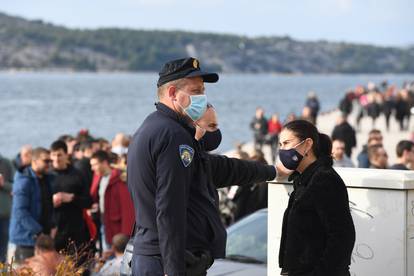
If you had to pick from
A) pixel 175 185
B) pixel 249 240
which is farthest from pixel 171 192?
pixel 249 240

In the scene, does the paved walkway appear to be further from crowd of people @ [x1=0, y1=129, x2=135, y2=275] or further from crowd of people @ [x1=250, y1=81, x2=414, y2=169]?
crowd of people @ [x1=0, y1=129, x2=135, y2=275]

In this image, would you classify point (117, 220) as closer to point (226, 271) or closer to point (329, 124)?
point (226, 271)

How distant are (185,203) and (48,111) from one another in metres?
93.4

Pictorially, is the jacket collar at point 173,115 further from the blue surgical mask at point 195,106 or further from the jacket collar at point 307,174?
the jacket collar at point 307,174

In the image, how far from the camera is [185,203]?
4.97m

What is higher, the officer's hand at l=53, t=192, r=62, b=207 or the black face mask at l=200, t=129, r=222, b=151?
the black face mask at l=200, t=129, r=222, b=151

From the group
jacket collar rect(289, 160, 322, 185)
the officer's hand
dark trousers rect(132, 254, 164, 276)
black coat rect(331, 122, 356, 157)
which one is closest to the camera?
dark trousers rect(132, 254, 164, 276)

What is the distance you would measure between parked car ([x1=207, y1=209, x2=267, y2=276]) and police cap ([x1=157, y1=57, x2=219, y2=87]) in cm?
283

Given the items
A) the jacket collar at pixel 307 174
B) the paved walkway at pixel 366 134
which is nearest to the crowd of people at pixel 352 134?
the paved walkway at pixel 366 134

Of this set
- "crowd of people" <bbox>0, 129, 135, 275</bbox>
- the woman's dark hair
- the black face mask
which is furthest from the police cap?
"crowd of people" <bbox>0, 129, 135, 275</bbox>

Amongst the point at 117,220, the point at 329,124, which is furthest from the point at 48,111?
the point at 117,220

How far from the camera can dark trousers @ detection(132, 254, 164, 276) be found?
5105 millimetres

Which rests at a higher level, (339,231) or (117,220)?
(339,231)

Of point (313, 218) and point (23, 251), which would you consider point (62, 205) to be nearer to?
point (23, 251)
